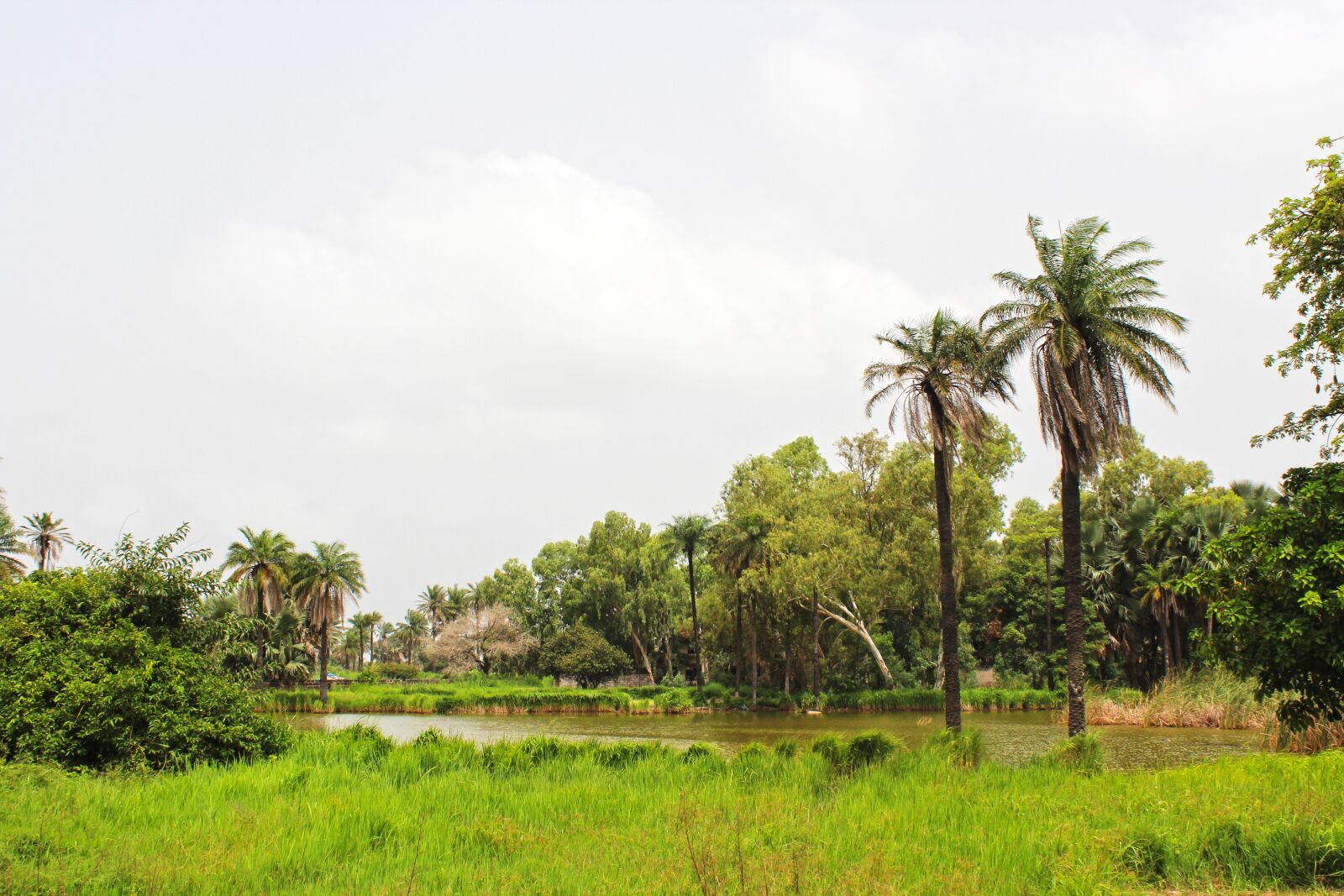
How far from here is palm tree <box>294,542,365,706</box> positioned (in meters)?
59.8

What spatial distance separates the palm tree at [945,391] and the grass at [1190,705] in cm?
1391

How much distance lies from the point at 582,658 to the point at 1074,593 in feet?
175

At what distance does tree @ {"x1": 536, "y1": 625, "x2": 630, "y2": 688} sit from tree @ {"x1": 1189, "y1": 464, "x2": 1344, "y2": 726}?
6003cm

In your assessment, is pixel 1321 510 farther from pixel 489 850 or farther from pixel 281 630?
pixel 281 630

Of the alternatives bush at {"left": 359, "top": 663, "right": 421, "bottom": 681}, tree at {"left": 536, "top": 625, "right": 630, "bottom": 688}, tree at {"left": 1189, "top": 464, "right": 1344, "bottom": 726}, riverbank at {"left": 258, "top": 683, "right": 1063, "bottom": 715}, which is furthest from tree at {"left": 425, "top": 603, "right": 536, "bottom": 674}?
tree at {"left": 1189, "top": 464, "right": 1344, "bottom": 726}

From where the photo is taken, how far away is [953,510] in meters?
50.6

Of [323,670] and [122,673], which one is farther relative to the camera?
[323,670]

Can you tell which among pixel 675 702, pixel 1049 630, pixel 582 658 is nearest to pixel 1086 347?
pixel 1049 630

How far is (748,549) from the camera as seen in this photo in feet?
180

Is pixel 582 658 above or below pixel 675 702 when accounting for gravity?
above

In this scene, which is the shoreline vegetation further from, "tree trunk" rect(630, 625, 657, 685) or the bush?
the bush

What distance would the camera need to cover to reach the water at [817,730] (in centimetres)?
2619

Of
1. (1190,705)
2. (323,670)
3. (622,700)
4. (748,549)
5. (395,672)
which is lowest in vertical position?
(395,672)

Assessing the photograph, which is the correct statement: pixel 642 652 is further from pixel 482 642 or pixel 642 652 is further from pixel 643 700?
pixel 643 700
